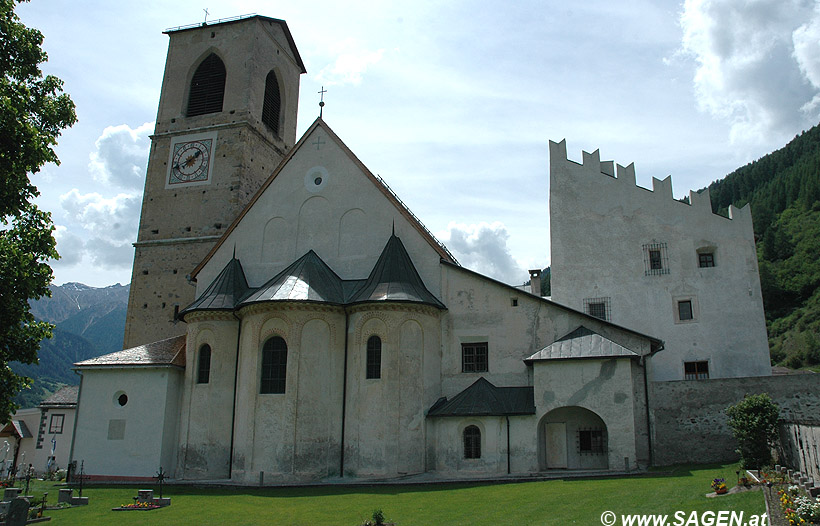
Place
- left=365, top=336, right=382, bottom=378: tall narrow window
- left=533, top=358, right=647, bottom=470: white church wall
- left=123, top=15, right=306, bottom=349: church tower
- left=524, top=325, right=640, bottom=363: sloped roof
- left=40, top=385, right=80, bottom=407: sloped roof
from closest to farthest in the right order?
left=533, top=358, right=647, bottom=470: white church wall < left=524, top=325, right=640, bottom=363: sloped roof < left=365, top=336, right=382, bottom=378: tall narrow window < left=123, top=15, right=306, bottom=349: church tower < left=40, top=385, right=80, bottom=407: sloped roof

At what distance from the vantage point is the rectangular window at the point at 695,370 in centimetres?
3009

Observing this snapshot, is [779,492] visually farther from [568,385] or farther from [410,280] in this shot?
[410,280]

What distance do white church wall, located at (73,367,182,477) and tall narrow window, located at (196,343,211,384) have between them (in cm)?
125

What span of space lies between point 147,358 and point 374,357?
1084cm

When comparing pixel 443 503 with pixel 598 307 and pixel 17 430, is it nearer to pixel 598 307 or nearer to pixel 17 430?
pixel 598 307

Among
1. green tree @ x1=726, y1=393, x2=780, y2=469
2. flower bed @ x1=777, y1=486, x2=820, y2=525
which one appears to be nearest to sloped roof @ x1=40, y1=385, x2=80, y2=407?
green tree @ x1=726, y1=393, x2=780, y2=469

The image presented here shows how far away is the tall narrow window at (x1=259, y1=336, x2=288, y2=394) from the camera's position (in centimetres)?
2597

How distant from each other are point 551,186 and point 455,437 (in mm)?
15185

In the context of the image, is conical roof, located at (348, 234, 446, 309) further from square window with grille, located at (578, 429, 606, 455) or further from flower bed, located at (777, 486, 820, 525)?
flower bed, located at (777, 486, 820, 525)

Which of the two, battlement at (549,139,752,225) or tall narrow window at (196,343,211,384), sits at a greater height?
battlement at (549,139,752,225)

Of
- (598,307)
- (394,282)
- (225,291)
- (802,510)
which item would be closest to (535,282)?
(598,307)

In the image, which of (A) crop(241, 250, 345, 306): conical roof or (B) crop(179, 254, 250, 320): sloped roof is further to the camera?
(B) crop(179, 254, 250, 320): sloped roof

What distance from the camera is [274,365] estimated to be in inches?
1032

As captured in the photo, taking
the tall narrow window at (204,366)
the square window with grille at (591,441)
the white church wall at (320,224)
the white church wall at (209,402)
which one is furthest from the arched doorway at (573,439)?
the tall narrow window at (204,366)
